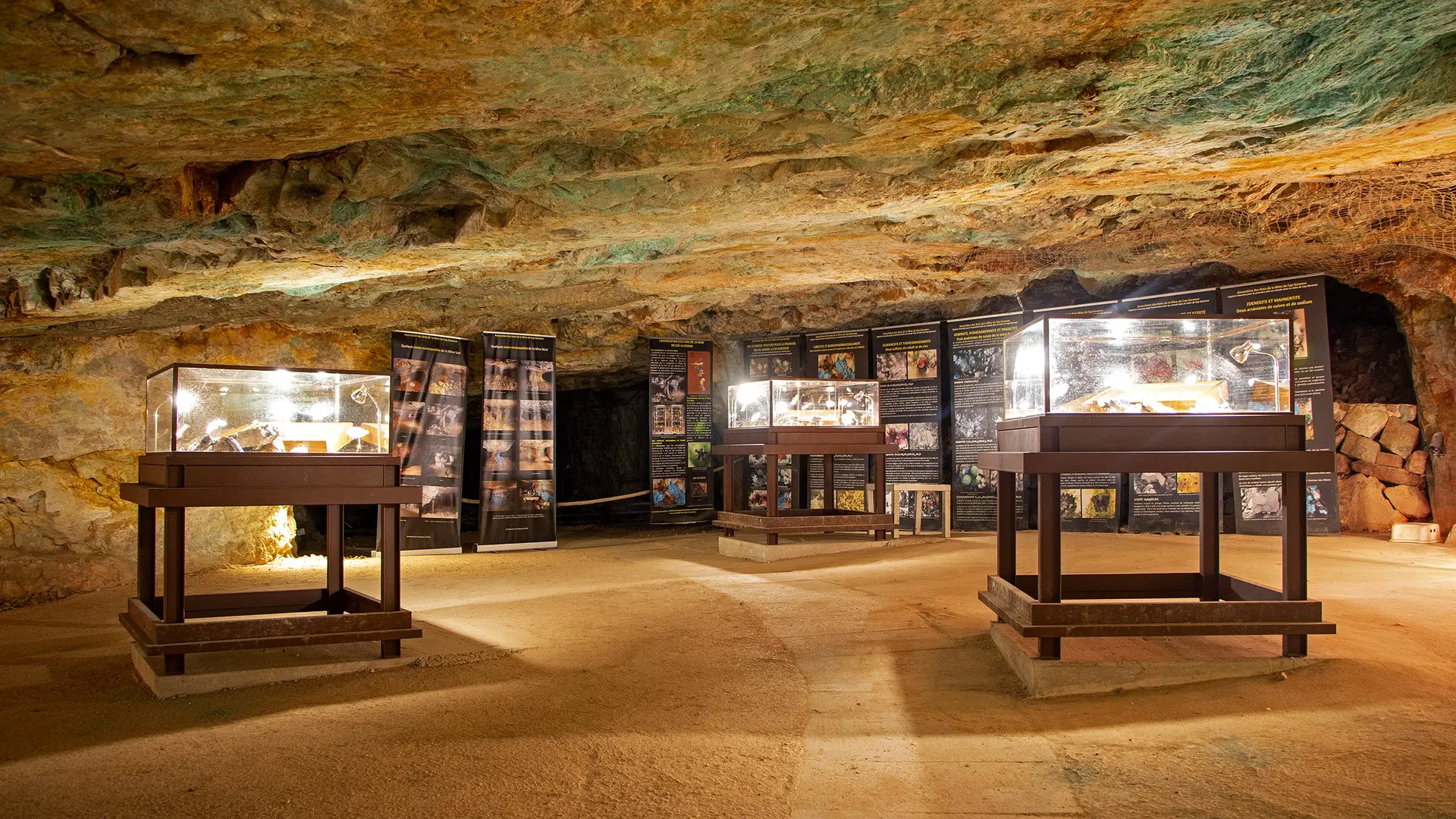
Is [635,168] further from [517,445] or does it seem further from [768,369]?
[768,369]

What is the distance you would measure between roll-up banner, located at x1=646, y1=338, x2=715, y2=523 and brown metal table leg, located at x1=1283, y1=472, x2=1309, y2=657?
8968 mm

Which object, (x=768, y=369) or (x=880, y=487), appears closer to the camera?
(x=880, y=487)

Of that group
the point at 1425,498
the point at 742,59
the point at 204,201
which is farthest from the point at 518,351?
the point at 1425,498

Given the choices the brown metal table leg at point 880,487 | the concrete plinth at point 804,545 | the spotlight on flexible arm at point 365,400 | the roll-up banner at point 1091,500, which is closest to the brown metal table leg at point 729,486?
the concrete plinth at point 804,545

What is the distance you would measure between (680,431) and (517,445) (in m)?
2.48

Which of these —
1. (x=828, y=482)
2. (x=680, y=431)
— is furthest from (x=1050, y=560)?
(x=680, y=431)

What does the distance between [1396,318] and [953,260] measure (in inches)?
197

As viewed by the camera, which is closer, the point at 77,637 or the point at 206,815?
the point at 206,815

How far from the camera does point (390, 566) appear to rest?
4.89 metres

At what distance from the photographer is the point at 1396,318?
9.61m

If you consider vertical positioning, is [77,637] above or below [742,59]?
below

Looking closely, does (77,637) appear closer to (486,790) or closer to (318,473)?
(318,473)

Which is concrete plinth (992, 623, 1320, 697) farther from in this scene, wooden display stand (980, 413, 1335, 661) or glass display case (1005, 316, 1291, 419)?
glass display case (1005, 316, 1291, 419)

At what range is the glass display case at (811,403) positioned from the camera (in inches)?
391
